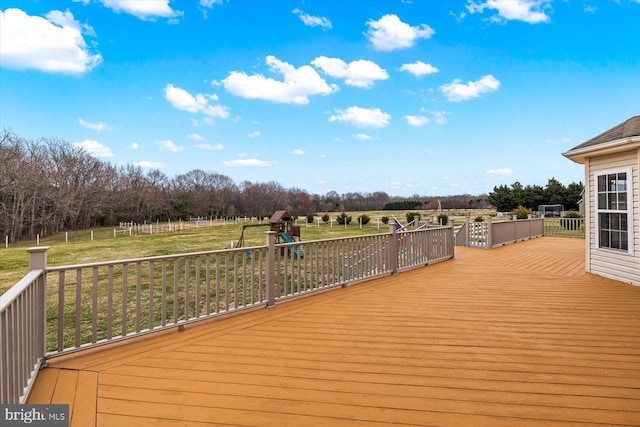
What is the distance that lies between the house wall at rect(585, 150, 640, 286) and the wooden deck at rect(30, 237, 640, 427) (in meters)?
1.41

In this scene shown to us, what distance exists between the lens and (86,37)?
1364 cm

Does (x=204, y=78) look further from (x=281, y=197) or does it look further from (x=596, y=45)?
(x=281, y=197)

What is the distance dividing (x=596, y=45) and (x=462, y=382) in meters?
14.4

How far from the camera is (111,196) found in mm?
39219

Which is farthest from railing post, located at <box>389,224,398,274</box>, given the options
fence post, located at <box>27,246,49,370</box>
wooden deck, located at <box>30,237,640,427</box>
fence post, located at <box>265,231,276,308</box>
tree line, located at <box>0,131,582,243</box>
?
tree line, located at <box>0,131,582,243</box>

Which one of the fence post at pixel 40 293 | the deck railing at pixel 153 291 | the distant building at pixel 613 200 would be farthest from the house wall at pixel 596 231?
the fence post at pixel 40 293

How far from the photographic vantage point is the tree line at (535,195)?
33406mm

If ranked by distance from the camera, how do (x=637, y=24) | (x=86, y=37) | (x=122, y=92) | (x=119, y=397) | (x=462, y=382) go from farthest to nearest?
1. (x=122, y=92)
2. (x=86, y=37)
3. (x=637, y=24)
4. (x=462, y=382)
5. (x=119, y=397)

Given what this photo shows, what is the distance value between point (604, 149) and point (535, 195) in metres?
35.1

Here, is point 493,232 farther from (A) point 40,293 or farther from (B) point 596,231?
(A) point 40,293

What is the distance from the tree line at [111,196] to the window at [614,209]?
3212 cm

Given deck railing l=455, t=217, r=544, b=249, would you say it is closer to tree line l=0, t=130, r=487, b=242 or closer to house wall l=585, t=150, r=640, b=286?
house wall l=585, t=150, r=640, b=286

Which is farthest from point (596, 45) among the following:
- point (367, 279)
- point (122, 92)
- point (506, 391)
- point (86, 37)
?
point (122, 92)

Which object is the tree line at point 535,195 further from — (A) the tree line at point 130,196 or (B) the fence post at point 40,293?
(B) the fence post at point 40,293
